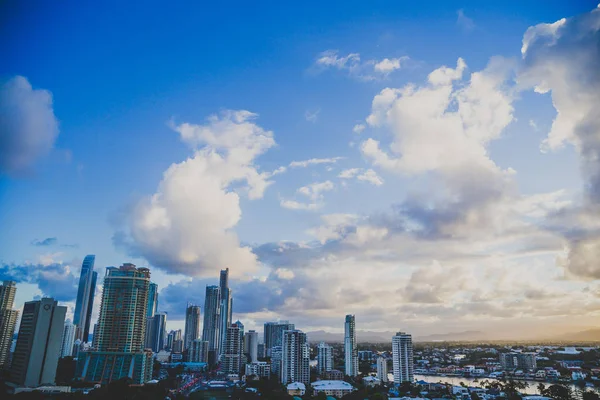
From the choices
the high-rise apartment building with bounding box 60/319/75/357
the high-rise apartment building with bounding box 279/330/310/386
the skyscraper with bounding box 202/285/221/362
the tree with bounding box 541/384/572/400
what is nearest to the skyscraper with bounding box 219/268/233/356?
the skyscraper with bounding box 202/285/221/362

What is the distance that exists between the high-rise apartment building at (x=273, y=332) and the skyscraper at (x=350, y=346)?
14.8 m

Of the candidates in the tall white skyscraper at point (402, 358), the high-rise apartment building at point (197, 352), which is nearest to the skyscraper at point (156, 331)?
the high-rise apartment building at point (197, 352)

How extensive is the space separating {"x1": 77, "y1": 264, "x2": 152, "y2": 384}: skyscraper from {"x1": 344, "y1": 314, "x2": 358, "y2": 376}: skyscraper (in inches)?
560

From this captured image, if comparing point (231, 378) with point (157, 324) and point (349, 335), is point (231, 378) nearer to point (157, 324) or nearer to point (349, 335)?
point (349, 335)

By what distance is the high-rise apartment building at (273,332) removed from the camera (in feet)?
145

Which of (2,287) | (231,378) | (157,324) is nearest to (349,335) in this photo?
(231,378)

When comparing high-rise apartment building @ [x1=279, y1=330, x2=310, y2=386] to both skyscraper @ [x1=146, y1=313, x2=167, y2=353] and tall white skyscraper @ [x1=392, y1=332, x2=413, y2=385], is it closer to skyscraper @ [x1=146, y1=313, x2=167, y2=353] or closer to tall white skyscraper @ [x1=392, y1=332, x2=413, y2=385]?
tall white skyscraper @ [x1=392, y1=332, x2=413, y2=385]

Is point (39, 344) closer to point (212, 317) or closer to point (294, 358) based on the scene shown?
point (294, 358)

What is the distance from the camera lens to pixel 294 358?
976 inches

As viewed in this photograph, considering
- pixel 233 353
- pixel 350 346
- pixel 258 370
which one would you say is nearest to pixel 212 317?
pixel 233 353

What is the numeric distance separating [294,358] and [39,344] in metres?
13.8

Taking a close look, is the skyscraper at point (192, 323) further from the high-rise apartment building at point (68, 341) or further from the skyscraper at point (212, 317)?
the high-rise apartment building at point (68, 341)

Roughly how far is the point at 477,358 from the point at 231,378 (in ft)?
110

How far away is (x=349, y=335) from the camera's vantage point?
3000 cm
